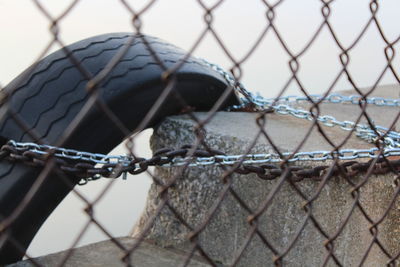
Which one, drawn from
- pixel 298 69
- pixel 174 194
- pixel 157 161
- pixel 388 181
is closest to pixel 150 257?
pixel 174 194

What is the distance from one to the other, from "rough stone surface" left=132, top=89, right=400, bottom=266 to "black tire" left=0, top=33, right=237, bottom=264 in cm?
20

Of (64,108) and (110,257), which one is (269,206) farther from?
(64,108)

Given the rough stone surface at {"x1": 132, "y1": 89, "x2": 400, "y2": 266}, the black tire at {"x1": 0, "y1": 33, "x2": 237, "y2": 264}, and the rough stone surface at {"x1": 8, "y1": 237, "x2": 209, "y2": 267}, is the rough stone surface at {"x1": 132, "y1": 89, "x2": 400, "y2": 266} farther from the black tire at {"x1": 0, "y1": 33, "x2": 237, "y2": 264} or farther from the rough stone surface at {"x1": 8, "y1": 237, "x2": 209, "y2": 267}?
the black tire at {"x1": 0, "y1": 33, "x2": 237, "y2": 264}

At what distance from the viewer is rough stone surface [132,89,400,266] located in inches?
69.6

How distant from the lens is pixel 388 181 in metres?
1.73

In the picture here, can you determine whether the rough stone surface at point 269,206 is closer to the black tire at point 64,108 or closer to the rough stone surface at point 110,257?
the rough stone surface at point 110,257

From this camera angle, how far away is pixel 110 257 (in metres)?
2.06

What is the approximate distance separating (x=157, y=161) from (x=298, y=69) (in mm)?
668

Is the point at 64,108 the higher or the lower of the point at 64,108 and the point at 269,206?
the higher

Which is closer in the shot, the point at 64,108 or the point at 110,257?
the point at 64,108

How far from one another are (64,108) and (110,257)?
526 millimetres

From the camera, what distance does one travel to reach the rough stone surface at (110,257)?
2002 mm

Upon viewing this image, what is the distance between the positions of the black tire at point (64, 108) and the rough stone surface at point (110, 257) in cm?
11

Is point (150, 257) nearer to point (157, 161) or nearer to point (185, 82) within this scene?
point (157, 161)
